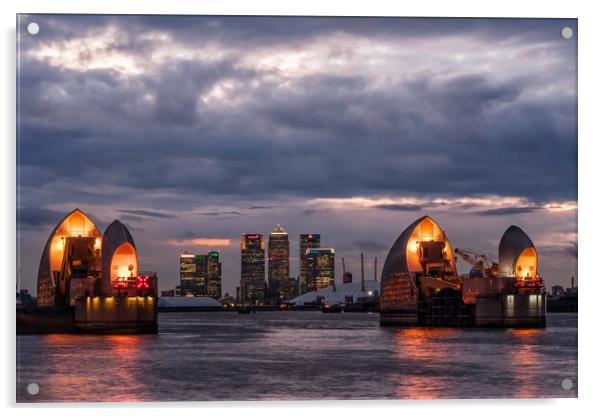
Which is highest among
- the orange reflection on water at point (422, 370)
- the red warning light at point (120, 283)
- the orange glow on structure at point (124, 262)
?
the orange glow on structure at point (124, 262)

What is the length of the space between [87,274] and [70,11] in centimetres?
4245

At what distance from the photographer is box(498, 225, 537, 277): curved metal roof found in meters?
57.3

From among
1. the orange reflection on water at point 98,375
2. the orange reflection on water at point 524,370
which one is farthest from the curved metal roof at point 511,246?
the orange reflection on water at point 98,375

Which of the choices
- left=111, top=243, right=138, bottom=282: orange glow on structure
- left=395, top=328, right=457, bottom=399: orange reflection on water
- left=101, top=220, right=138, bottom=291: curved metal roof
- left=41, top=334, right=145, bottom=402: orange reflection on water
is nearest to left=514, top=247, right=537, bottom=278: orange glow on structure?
left=395, top=328, right=457, bottom=399: orange reflection on water

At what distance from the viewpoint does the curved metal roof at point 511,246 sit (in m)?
57.3

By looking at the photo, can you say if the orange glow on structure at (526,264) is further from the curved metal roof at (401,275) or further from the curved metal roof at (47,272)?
the curved metal roof at (47,272)

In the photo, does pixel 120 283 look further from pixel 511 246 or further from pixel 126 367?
pixel 126 367

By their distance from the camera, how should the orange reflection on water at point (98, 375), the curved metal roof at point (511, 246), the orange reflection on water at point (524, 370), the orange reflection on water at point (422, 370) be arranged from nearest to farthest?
the orange reflection on water at point (524, 370)
the orange reflection on water at point (98, 375)
the orange reflection on water at point (422, 370)
the curved metal roof at point (511, 246)

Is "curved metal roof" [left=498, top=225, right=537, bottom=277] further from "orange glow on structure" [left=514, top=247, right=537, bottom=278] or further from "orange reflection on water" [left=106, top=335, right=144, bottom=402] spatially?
"orange reflection on water" [left=106, top=335, right=144, bottom=402]

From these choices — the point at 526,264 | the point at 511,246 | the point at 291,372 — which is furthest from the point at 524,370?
the point at 526,264

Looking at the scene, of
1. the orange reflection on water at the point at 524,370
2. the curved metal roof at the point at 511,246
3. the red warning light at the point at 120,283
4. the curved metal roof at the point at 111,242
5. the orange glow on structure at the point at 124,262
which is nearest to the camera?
the orange reflection on water at the point at 524,370

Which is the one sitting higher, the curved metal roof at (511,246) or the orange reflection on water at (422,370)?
the curved metal roof at (511,246)
